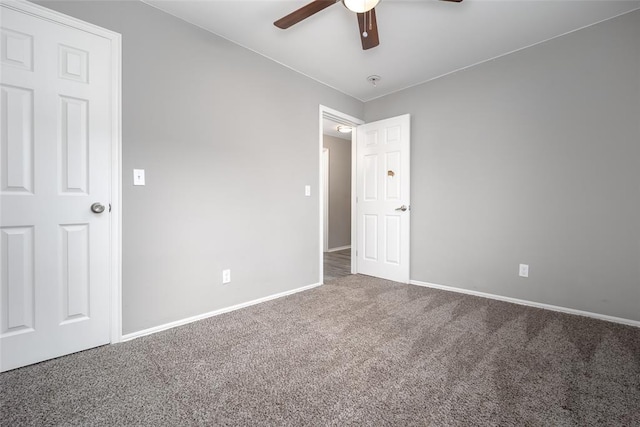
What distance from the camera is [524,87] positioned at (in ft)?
8.58

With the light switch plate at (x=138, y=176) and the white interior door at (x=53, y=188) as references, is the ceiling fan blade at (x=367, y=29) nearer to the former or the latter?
the white interior door at (x=53, y=188)

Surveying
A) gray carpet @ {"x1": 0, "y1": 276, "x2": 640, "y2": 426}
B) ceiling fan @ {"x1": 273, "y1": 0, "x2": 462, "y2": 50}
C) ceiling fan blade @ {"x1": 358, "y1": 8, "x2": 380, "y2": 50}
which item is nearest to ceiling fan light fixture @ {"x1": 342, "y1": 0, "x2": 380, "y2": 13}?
ceiling fan @ {"x1": 273, "y1": 0, "x2": 462, "y2": 50}

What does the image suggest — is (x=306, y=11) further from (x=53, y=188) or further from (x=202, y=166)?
(x=53, y=188)

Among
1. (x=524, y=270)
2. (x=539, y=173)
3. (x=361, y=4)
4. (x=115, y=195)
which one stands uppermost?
(x=361, y=4)

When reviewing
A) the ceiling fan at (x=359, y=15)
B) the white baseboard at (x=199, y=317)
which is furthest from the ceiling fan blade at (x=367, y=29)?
the white baseboard at (x=199, y=317)

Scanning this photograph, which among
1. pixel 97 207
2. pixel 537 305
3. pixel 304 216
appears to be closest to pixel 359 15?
pixel 304 216

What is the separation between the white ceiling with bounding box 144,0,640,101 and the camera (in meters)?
2.04

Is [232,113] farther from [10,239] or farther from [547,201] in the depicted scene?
[547,201]

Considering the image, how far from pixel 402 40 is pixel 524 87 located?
127cm

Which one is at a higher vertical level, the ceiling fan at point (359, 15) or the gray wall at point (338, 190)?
the ceiling fan at point (359, 15)

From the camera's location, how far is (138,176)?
198 cm

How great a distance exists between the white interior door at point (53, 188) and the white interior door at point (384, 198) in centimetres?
282

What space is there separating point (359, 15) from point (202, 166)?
1666mm

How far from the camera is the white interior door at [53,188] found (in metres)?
1.56
